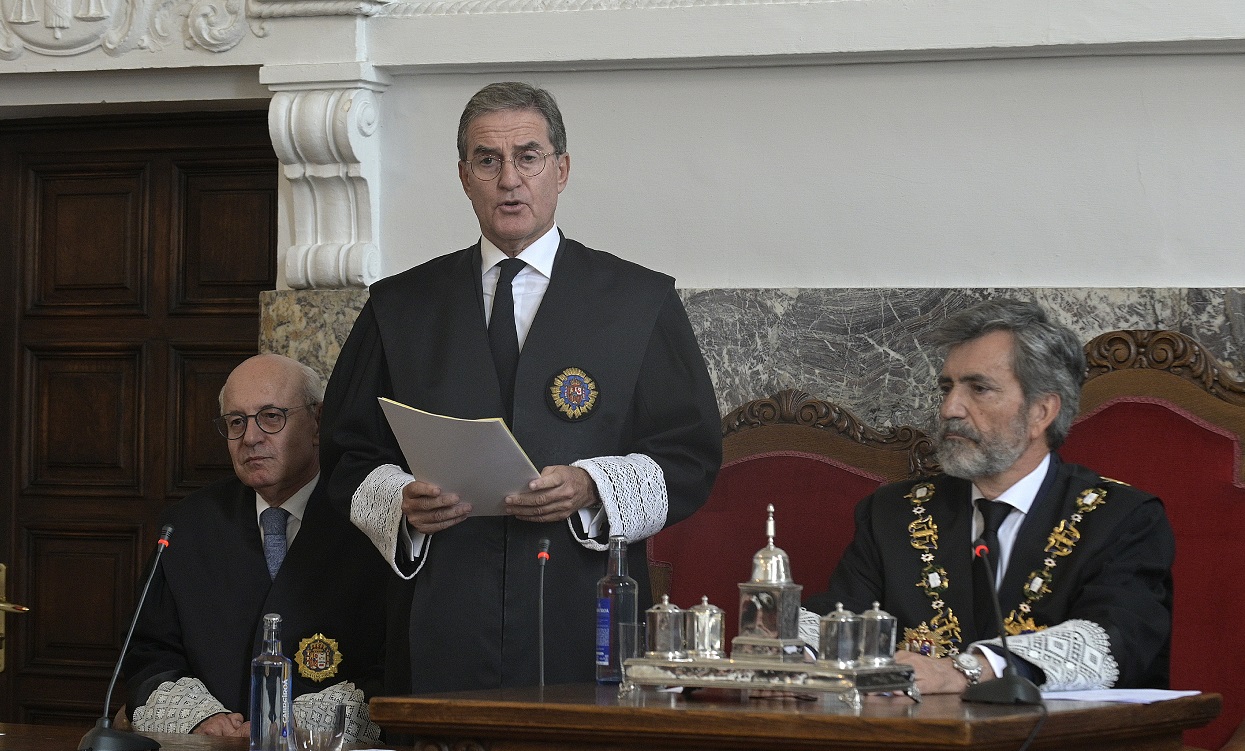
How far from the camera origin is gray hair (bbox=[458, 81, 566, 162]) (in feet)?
10.6

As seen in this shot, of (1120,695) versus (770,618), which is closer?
(770,618)

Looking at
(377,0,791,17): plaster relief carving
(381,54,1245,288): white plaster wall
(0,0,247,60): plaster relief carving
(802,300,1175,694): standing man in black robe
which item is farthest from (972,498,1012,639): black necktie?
(0,0,247,60): plaster relief carving

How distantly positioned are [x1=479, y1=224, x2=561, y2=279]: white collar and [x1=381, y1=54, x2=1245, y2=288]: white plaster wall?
869 millimetres

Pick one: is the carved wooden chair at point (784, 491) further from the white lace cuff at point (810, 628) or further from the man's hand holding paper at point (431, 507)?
the man's hand holding paper at point (431, 507)

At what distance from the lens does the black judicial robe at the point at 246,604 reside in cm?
351

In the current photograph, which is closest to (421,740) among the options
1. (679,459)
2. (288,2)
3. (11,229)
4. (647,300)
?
(679,459)

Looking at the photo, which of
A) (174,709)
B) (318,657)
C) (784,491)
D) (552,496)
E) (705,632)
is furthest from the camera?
(784,491)

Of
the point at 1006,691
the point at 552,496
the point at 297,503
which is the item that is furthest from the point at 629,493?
the point at 297,503

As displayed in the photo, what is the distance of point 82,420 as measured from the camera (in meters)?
4.80

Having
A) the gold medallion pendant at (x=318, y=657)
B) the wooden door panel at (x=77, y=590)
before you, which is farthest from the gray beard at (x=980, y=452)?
the wooden door panel at (x=77, y=590)

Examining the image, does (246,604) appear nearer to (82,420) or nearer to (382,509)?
(382,509)

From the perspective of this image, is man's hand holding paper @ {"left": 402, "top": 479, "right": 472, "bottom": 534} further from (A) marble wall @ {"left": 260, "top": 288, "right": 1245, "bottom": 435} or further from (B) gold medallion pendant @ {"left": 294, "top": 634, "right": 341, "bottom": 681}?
(A) marble wall @ {"left": 260, "top": 288, "right": 1245, "bottom": 435}

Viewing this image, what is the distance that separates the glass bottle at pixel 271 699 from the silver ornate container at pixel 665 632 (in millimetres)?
681

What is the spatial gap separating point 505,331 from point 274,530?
0.84m
